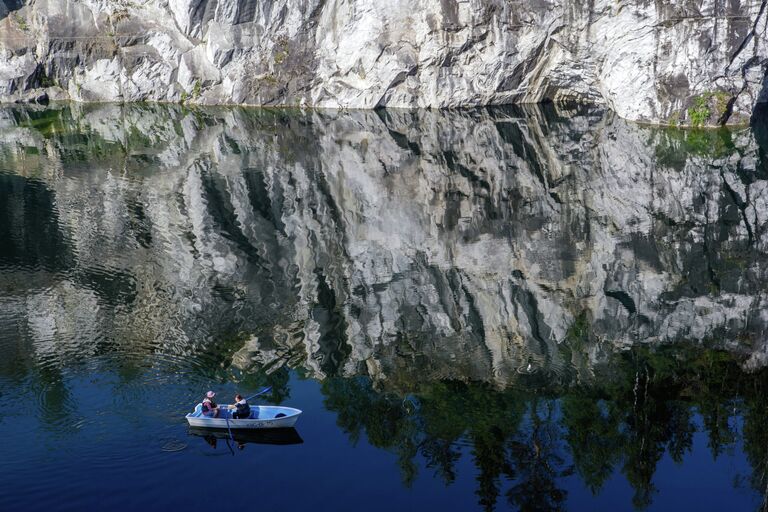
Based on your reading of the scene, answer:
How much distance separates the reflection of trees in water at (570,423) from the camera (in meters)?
19.1

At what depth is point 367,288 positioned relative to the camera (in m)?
29.5

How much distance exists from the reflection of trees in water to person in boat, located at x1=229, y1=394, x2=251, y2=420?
2.49m

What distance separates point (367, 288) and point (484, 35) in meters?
38.3

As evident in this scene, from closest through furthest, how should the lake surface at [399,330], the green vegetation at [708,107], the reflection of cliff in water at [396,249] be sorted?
the lake surface at [399,330], the reflection of cliff in water at [396,249], the green vegetation at [708,107]

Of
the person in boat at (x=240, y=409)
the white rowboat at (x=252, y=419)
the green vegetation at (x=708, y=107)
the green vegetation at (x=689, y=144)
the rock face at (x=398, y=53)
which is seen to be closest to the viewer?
the white rowboat at (x=252, y=419)

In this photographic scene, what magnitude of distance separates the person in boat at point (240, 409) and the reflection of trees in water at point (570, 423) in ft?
8.16

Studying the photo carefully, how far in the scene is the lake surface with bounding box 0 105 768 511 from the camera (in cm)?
1909

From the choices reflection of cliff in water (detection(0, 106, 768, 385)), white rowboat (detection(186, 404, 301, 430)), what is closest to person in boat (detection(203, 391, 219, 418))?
white rowboat (detection(186, 404, 301, 430))

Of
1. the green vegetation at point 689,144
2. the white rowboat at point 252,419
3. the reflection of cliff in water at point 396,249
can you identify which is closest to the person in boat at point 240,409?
the white rowboat at point 252,419

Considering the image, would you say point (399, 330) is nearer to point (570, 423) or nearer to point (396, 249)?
point (570, 423)

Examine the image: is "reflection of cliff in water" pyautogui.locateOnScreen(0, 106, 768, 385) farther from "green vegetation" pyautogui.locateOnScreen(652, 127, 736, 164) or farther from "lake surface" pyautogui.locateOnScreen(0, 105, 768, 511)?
"green vegetation" pyautogui.locateOnScreen(652, 127, 736, 164)

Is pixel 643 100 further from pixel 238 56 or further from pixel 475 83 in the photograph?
pixel 238 56

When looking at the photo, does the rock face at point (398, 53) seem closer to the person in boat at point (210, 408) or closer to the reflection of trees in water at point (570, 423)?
the reflection of trees in water at point (570, 423)

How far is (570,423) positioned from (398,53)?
47641mm
